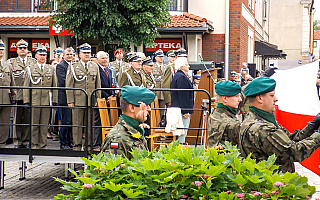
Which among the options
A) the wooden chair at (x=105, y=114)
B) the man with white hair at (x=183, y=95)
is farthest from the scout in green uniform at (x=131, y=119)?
the man with white hair at (x=183, y=95)

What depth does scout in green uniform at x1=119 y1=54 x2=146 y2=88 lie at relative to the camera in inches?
403

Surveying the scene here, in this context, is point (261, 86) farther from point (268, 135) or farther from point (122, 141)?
point (122, 141)

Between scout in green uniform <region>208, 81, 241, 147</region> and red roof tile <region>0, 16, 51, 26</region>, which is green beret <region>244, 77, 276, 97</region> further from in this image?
red roof tile <region>0, 16, 51, 26</region>

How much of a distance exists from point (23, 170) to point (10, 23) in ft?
48.3

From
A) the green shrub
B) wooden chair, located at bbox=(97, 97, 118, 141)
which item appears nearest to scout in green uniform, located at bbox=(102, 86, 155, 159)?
the green shrub

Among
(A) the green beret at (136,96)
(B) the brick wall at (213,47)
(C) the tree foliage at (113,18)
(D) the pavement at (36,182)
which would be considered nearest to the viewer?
(A) the green beret at (136,96)

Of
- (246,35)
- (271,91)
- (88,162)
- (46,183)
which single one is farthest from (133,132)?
(246,35)

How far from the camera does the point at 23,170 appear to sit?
9328 mm

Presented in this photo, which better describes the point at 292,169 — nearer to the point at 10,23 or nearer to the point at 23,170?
the point at 23,170

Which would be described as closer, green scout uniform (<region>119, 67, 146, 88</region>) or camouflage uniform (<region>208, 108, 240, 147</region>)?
camouflage uniform (<region>208, 108, 240, 147</region>)

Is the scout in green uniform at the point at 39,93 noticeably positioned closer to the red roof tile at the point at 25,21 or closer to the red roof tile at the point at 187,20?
the red roof tile at the point at 187,20

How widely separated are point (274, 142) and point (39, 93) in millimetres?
6619

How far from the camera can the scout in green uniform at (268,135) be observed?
3.92 metres

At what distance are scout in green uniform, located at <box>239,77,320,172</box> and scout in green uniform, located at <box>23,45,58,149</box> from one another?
582 cm
